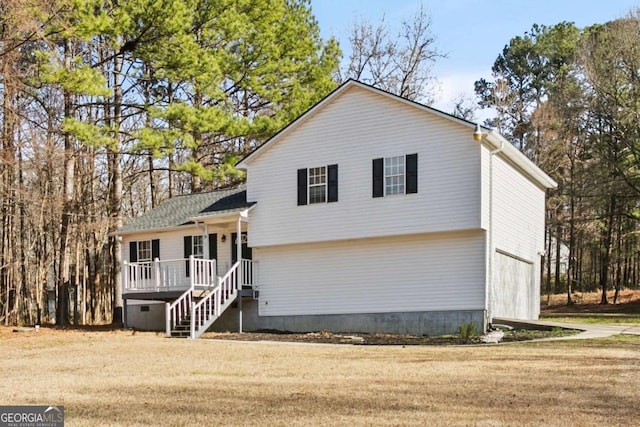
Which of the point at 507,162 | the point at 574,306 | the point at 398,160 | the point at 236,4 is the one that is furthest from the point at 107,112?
the point at 574,306

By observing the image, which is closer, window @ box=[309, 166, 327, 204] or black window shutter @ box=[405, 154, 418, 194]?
black window shutter @ box=[405, 154, 418, 194]

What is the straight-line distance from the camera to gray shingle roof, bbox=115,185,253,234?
23.4 meters

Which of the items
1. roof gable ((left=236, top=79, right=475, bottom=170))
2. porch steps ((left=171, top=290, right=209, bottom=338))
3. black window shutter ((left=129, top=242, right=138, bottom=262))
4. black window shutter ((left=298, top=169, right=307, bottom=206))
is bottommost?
porch steps ((left=171, top=290, right=209, bottom=338))

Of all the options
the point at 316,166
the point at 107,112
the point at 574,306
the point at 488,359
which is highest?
the point at 107,112

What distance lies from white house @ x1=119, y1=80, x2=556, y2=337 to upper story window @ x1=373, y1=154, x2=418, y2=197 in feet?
0.10

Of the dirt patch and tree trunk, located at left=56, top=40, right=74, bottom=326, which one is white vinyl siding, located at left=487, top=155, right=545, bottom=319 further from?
tree trunk, located at left=56, top=40, right=74, bottom=326

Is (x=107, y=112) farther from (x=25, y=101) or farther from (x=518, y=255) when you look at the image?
(x=518, y=255)

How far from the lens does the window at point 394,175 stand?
65.9 feet

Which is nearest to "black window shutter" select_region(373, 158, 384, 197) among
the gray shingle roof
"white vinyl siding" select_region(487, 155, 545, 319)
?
"white vinyl siding" select_region(487, 155, 545, 319)

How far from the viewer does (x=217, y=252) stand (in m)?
23.8

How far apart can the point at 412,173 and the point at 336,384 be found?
35.4 ft

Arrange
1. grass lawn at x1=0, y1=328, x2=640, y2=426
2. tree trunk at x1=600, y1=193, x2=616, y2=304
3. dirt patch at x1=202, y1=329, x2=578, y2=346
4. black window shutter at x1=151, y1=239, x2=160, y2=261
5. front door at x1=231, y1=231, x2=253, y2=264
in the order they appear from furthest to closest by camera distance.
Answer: tree trunk at x1=600, y1=193, x2=616, y2=304 < black window shutter at x1=151, y1=239, x2=160, y2=261 < front door at x1=231, y1=231, x2=253, y2=264 < dirt patch at x1=202, y1=329, x2=578, y2=346 < grass lawn at x1=0, y1=328, x2=640, y2=426

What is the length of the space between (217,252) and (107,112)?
375 inches

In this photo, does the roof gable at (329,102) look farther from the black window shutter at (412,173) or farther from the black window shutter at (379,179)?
the black window shutter at (379,179)
